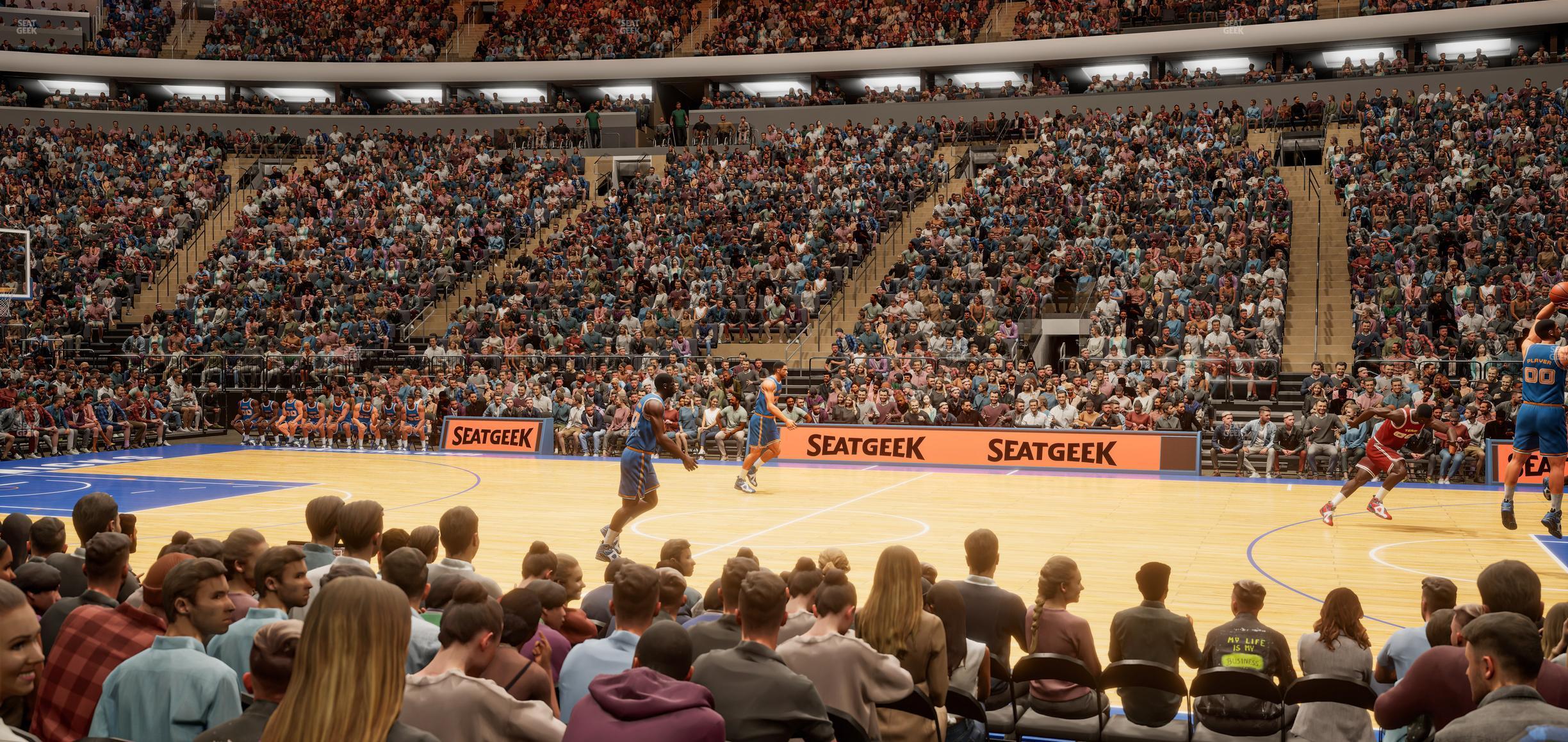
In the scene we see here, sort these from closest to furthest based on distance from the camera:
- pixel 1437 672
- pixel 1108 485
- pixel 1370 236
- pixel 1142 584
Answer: pixel 1437 672, pixel 1142 584, pixel 1108 485, pixel 1370 236

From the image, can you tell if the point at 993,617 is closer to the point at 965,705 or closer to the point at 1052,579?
the point at 1052,579

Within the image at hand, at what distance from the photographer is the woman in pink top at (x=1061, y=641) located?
6.18 metres

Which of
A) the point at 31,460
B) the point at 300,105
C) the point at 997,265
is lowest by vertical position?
the point at 31,460

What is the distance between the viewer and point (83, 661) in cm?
470

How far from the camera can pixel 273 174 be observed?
4088cm

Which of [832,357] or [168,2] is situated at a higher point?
[168,2]

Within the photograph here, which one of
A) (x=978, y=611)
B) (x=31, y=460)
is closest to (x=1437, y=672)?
(x=978, y=611)

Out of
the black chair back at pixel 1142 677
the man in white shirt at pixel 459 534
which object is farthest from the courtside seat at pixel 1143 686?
the man in white shirt at pixel 459 534

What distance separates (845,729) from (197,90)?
4852cm

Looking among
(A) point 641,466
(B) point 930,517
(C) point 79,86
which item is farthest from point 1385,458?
(C) point 79,86

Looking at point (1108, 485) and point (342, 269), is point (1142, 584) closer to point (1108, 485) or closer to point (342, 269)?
point (1108, 485)

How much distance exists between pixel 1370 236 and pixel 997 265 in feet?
26.1

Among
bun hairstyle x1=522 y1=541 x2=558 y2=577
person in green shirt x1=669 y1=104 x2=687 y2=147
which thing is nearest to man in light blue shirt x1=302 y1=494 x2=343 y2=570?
bun hairstyle x1=522 y1=541 x2=558 y2=577

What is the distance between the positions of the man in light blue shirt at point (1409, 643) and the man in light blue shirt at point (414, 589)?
14.3ft
